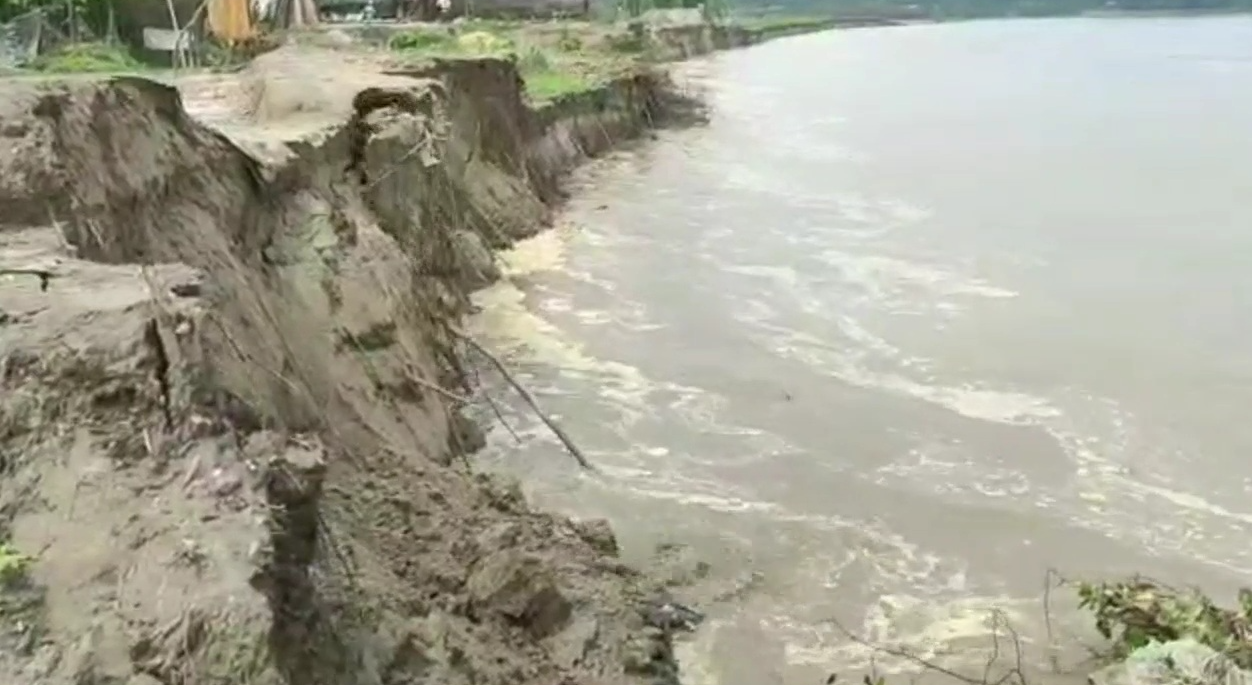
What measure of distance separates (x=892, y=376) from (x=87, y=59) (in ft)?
29.6

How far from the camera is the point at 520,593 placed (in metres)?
5.65

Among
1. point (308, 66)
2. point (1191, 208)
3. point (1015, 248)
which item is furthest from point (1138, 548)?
point (1191, 208)

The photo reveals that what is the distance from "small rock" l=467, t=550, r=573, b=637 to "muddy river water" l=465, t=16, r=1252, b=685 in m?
1.02

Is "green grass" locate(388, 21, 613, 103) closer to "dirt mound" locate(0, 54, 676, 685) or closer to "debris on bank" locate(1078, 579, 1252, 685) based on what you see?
"dirt mound" locate(0, 54, 676, 685)

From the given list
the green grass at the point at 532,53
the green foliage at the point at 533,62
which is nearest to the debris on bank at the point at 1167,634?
the green grass at the point at 532,53

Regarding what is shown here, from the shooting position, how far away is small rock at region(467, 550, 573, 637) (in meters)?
5.57

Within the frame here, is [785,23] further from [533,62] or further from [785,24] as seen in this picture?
[533,62]

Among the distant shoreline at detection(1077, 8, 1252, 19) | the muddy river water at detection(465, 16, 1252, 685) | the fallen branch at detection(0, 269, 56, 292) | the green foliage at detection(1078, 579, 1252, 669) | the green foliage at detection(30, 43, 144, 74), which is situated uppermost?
the fallen branch at detection(0, 269, 56, 292)

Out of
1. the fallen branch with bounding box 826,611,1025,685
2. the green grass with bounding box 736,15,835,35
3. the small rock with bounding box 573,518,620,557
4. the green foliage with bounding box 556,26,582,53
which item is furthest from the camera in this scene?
the green grass with bounding box 736,15,835,35

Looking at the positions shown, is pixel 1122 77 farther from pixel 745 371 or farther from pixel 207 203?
pixel 207 203

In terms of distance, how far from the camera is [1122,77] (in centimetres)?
4356

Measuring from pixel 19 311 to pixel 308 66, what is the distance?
361 inches

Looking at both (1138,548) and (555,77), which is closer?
(1138,548)

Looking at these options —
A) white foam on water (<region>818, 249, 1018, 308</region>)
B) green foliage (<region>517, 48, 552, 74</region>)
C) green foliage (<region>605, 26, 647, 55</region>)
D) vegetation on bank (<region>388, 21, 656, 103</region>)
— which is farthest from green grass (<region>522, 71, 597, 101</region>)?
green foliage (<region>605, 26, 647, 55</region>)
